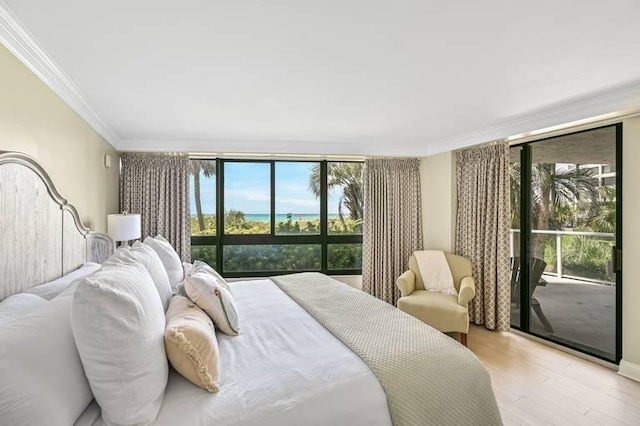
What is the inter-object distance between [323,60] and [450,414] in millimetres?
2035

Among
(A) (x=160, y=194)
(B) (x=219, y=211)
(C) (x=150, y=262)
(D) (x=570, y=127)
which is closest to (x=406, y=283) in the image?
(D) (x=570, y=127)

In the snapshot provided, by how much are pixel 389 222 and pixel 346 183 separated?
895 mm

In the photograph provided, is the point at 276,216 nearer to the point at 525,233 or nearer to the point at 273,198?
the point at 273,198

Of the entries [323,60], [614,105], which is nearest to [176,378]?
[323,60]

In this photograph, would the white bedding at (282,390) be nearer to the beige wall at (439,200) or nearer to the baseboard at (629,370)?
the baseboard at (629,370)

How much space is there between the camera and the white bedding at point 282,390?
4.10 feet

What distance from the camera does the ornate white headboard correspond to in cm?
162

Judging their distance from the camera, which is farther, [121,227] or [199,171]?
[199,171]

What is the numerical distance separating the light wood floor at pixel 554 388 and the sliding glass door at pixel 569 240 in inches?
13.5

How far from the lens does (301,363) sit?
1.57 metres

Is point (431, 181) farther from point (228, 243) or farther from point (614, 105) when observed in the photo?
point (228, 243)

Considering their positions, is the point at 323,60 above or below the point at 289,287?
above

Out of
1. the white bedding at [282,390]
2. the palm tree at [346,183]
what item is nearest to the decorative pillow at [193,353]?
the white bedding at [282,390]

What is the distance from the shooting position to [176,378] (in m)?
1.46
